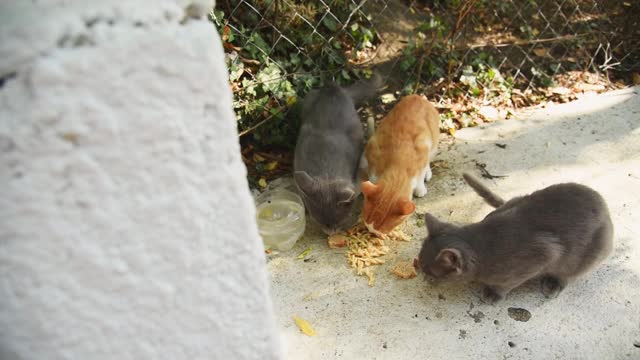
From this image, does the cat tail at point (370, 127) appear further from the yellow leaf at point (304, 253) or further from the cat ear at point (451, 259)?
the cat ear at point (451, 259)

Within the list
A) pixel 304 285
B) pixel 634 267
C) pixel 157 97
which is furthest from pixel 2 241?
pixel 634 267

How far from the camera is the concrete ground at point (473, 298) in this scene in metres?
2.13

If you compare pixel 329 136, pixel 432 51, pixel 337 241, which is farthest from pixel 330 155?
pixel 432 51

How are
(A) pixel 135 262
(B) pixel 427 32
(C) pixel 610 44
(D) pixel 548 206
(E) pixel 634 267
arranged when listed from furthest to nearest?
1. (C) pixel 610 44
2. (B) pixel 427 32
3. (E) pixel 634 267
4. (D) pixel 548 206
5. (A) pixel 135 262

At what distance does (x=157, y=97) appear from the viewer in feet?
2.31

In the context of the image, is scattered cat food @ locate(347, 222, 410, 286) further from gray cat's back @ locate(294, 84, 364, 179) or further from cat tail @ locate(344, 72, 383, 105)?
cat tail @ locate(344, 72, 383, 105)

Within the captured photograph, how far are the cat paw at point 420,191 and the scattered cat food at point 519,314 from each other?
3.11 feet

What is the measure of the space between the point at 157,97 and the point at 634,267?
2629 mm

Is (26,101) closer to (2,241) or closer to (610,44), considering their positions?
(2,241)

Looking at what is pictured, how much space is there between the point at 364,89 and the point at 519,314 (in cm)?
194

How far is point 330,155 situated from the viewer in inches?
119

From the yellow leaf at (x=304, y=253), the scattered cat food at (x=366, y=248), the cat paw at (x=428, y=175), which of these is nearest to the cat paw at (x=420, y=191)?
the cat paw at (x=428, y=175)

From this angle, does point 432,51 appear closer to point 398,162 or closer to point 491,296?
point 398,162

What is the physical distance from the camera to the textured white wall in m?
0.63
